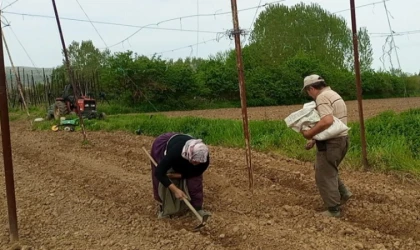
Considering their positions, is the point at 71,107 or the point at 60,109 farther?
the point at 71,107

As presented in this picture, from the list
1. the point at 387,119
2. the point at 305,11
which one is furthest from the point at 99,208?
the point at 305,11

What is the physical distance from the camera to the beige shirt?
398cm

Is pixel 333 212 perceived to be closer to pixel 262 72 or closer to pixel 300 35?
pixel 262 72

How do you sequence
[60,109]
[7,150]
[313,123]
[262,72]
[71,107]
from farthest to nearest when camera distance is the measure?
[262,72], [71,107], [60,109], [313,123], [7,150]

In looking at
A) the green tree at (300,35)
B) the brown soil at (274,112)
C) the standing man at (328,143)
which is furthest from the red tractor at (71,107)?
the green tree at (300,35)

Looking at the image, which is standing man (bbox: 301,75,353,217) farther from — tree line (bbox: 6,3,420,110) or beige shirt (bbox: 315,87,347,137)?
tree line (bbox: 6,3,420,110)

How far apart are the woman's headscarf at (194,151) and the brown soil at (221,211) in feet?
2.06

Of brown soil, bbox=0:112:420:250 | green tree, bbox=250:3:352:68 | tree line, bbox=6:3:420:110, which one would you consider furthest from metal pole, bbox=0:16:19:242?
green tree, bbox=250:3:352:68

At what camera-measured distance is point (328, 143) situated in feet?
13.4

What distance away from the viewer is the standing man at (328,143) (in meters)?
3.99

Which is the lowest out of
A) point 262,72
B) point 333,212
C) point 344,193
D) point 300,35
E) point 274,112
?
point 333,212

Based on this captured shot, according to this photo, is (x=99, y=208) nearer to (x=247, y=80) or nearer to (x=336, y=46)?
(x=247, y=80)

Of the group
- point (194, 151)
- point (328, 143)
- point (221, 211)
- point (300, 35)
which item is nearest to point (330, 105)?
point (328, 143)

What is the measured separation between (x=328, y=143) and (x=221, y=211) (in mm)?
1260
